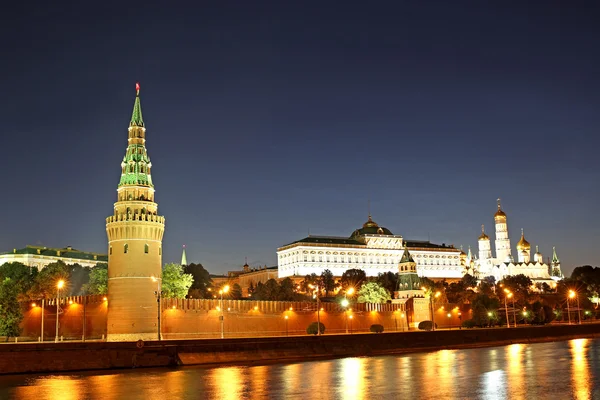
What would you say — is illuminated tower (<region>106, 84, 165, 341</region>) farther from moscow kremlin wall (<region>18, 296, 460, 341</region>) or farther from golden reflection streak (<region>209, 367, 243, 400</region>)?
golden reflection streak (<region>209, 367, 243, 400</region>)

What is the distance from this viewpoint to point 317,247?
17500cm

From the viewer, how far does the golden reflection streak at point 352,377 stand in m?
31.4

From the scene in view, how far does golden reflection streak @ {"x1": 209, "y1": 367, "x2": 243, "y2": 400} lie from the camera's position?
1209 inches

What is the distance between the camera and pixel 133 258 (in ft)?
198

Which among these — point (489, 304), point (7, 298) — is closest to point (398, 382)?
point (7, 298)

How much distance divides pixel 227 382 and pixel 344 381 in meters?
6.09

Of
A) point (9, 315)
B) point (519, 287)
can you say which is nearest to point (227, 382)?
point (9, 315)

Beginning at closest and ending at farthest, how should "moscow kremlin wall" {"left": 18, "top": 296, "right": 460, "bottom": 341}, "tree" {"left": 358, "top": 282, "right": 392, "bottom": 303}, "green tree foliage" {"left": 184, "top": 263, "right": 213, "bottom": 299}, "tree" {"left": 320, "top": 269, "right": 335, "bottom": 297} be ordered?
"moscow kremlin wall" {"left": 18, "top": 296, "right": 460, "bottom": 341}, "tree" {"left": 358, "top": 282, "right": 392, "bottom": 303}, "green tree foliage" {"left": 184, "top": 263, "right": 213, "bottom": 299}, "tree" {"left": 320, "top": 269, "right": 335, "bottom": 297}

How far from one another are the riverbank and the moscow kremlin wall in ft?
45.0

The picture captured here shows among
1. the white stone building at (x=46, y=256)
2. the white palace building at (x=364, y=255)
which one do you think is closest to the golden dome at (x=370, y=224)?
the white palace building at (x=364, y=255)

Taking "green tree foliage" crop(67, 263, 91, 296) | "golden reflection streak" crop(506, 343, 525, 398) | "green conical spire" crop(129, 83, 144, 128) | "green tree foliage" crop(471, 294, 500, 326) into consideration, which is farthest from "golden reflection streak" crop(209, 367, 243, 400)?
"green tree foliage" crop(67, 263, 91, 296)

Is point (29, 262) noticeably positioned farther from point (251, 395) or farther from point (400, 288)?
point (251, 395)

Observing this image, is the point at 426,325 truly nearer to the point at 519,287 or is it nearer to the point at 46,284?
the point at 46,284

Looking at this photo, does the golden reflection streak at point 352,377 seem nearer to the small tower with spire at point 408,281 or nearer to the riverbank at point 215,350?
the riverbank at point 215,350
